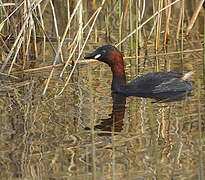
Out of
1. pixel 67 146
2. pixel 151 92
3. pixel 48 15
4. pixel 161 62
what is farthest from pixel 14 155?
pixel 48 15

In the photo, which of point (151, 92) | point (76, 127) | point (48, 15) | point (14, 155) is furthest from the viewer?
point (48, 15)

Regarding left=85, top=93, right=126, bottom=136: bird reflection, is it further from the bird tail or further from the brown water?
the bird tail

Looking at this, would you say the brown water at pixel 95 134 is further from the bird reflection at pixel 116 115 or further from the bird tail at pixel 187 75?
the bird tail at pixel 187 75

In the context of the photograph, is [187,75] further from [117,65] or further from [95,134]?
[95,134]

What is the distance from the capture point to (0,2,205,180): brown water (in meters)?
4.96

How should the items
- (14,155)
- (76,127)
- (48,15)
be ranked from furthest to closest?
(48,15) < (76,127) < (14,155)

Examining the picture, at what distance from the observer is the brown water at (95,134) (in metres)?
4.96

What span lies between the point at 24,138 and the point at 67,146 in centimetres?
53

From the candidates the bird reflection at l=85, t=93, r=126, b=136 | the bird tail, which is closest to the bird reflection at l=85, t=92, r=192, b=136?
the bird reflection at l=85, t=93, r=126, b=136

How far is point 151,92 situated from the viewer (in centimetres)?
794

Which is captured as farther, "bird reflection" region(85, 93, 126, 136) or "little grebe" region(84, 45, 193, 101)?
"little grebe" region(84, 45, 193, 101)

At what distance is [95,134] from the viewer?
6.06m

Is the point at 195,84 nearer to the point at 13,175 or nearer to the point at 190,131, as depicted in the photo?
the point at 190,131

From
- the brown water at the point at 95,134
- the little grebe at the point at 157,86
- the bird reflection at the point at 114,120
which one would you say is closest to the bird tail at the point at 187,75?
the little grebe at the point at 157,86
